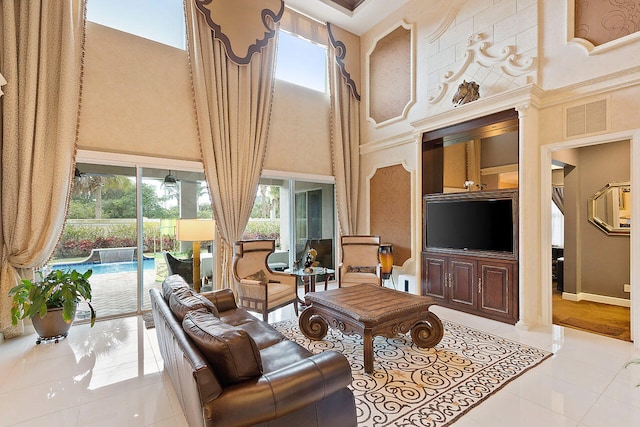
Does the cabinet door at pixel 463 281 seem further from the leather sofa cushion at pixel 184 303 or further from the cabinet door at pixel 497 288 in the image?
the leather sofa cushion at pixel 184 303

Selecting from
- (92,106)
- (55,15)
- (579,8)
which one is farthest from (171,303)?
(579,8)

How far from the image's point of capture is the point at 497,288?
12.8 ft

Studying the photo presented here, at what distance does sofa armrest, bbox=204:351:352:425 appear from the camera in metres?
1.30

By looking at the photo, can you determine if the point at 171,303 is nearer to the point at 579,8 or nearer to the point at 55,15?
the point at 55,15

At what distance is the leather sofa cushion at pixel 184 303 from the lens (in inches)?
76.6

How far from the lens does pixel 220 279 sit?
472cm

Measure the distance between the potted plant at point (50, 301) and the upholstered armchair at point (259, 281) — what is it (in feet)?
5.41

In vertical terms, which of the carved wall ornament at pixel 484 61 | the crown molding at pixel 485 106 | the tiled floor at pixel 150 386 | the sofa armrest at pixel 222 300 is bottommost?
the tiled floor at pixel 150 386

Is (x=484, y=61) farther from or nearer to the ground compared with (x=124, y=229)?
farther from the ground

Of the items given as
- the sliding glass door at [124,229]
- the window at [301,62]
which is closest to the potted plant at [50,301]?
the sliding glass door at [124,229]

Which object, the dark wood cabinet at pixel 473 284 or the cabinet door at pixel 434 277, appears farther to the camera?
the cabinet door at pixel 434 277

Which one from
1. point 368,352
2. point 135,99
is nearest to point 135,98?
point 135,99

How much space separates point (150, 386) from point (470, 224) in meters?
4.09

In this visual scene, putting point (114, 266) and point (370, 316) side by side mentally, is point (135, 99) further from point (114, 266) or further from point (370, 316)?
point (370, 316)
